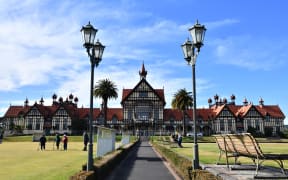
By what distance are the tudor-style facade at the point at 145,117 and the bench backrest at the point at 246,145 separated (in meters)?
75.0

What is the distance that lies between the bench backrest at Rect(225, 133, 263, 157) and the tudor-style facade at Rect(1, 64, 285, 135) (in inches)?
2954

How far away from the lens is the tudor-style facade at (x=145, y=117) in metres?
85.5

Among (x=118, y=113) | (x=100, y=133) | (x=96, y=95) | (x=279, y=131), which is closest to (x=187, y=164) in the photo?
(x=100, y=133)

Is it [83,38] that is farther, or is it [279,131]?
[279,131]

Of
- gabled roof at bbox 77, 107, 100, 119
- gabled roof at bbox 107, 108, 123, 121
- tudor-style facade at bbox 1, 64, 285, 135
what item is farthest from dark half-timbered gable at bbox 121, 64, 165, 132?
gabled roof at bbox 77, 107, 100, 119

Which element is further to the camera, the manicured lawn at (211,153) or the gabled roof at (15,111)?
the gabled roof at (15,111)

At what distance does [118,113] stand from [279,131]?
50.0m

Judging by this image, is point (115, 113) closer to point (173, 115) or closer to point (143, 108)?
point (143, 108)

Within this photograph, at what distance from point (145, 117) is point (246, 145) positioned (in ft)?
252

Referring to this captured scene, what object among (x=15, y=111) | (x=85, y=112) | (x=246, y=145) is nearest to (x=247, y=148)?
(x=246, y=145)

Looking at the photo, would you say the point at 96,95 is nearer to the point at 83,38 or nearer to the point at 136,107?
the point at 136,107

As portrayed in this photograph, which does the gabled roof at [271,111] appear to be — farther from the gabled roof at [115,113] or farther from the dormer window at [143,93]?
the gabled roof at [115,113]

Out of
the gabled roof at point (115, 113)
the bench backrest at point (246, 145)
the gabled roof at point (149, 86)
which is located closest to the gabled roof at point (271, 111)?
the gabled roof at point (149, 86)

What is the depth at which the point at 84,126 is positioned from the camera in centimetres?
9250
